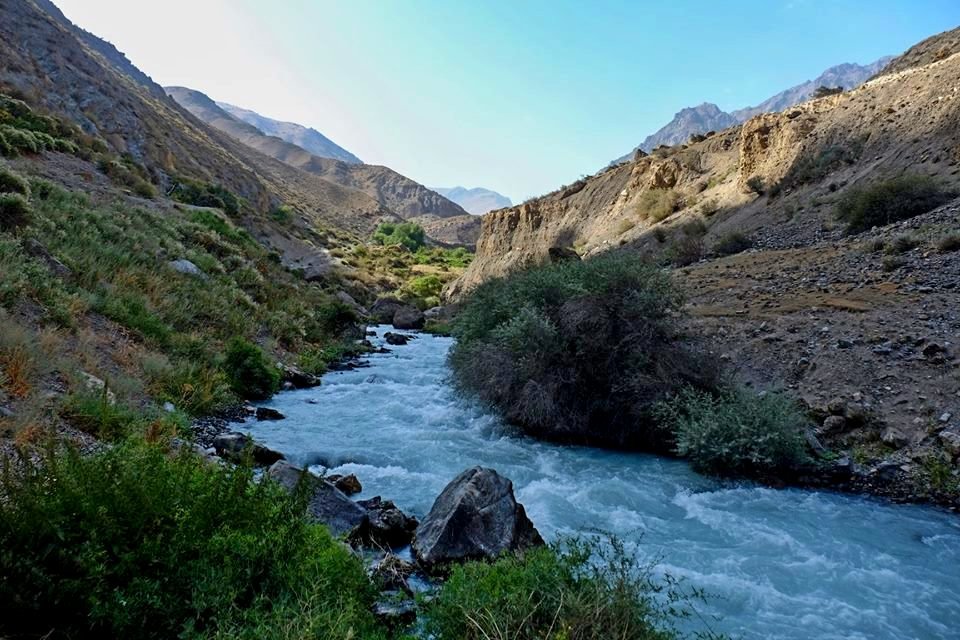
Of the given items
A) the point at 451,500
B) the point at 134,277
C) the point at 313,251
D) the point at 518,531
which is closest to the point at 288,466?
the point at 451,500

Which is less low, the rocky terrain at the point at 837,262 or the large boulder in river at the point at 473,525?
the rocky terrain at the point at 837,262

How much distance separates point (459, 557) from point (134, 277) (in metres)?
11.8

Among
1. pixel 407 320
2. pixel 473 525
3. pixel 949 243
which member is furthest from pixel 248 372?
pixel 407 320

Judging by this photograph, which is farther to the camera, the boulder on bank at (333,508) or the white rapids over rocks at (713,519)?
the boulder on bank at (333,508)

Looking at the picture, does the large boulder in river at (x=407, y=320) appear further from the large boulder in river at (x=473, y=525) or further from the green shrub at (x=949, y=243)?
the large boulder in river at (x=473, y=525)

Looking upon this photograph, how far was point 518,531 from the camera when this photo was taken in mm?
5789

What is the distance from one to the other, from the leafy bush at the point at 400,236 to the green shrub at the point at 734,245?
68.2 m

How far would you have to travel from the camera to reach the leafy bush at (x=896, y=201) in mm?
16312

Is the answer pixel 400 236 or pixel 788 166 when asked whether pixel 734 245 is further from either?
pixel 400 236

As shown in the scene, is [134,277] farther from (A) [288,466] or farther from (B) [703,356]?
(B) [703,356]

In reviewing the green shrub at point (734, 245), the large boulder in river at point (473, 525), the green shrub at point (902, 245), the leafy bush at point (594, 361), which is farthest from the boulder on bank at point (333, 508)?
the green shrub at point (734, 245)

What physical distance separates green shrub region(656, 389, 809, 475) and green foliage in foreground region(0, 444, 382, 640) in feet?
20.8

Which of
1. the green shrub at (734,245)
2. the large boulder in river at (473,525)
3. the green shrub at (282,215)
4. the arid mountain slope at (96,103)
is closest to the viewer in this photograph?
the large boulder in river at (473,525)

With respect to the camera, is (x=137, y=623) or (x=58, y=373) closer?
(x=137, y=623)
